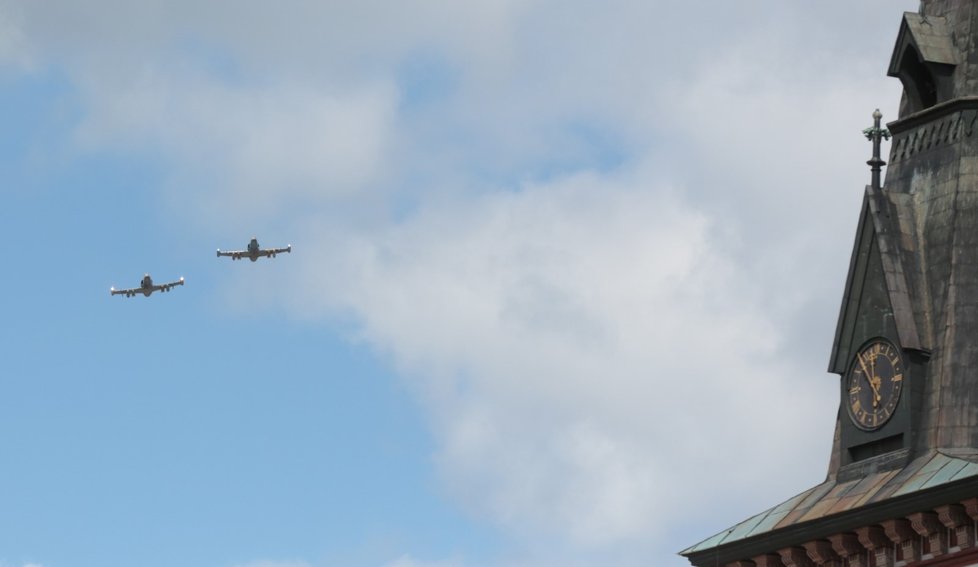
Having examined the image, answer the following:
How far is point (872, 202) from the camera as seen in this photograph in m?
88.2

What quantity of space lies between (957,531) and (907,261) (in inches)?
450

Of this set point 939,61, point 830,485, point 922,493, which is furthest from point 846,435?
point 939,61

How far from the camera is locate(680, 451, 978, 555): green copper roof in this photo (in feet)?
264

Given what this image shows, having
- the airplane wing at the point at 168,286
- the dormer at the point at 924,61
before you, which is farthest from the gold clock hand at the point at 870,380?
the airplane wing at the point at 168,286

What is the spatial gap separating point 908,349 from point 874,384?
2.27 m

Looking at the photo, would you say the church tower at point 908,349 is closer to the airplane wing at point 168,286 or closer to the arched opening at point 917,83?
the arched opening at point 917,83

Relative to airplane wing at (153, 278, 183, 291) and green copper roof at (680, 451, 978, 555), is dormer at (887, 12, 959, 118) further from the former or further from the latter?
airplane wing at (153, 278, 183, 291)

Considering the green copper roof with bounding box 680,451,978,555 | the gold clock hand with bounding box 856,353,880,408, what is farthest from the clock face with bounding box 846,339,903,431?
the green copper roof with bounding box 680,451,978,555

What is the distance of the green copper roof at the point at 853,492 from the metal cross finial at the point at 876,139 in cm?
1074

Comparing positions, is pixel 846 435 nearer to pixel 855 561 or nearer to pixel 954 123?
pixel 855 561

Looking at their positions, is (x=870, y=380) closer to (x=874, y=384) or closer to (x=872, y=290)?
(x=874, y=384)

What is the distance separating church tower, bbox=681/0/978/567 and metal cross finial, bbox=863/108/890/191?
2.7 inches

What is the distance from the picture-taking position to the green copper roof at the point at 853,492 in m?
80.4

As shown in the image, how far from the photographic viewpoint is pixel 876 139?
9019cm
